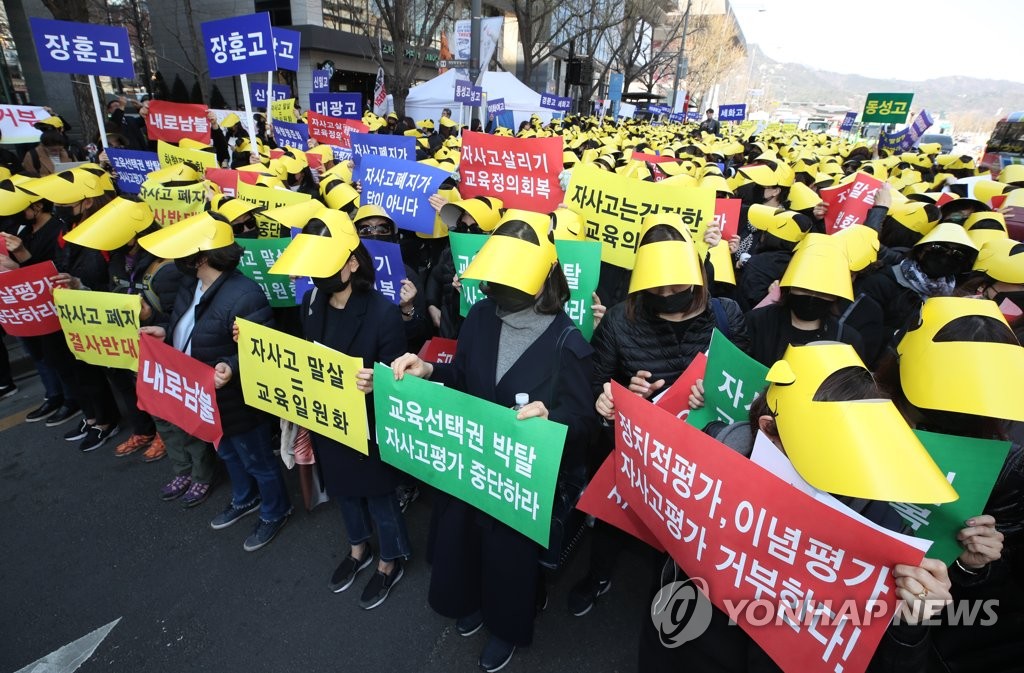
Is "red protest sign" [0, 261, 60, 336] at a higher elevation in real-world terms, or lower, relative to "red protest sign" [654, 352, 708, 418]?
lower

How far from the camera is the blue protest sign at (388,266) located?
3.78 meters

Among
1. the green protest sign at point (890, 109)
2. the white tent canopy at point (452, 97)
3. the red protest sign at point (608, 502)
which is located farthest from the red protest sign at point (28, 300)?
the green protest sign at point (890, 109)

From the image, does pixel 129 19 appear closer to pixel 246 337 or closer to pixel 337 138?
pixel 337 138

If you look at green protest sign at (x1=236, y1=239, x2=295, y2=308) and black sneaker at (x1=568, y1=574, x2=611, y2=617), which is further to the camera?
green protest sign at (x1=236, y1=239, x2=295, y2=308)

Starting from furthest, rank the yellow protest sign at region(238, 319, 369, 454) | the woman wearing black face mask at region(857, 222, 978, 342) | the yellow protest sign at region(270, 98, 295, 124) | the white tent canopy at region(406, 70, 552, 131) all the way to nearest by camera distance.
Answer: the white tent canopy at region(406, 70, 552, 131) → the yellow protest sign at region(270, 98, 295, 124) → the woman wearing black face mask at region(857, 222, 978, 342) → the yellow protest sign at region(238, 319, 369, 454)

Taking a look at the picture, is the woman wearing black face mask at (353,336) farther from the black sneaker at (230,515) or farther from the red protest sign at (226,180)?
the red protest sign at (226,180)

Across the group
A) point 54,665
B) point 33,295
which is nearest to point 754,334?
point 54,665

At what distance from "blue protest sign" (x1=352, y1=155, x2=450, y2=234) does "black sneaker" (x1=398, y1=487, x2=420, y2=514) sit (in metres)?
2.28

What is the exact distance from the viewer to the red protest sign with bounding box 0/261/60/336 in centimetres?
391

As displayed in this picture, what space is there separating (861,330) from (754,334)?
1.00 m

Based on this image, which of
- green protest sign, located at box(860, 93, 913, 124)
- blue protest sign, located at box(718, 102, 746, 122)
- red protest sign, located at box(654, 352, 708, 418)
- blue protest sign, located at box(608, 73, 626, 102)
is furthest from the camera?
blue protest sign, located at box(608, 73, 626, 102)

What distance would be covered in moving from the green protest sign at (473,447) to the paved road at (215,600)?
3.48 ft

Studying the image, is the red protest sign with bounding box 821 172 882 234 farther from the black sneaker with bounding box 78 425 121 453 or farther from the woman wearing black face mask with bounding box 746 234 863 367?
the black sneaker with bounding box 78 425 121 453

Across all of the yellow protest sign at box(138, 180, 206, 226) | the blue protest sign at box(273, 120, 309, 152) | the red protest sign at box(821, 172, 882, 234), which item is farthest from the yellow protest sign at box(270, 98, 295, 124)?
the red protest sign at box(821, 172, 882, 234)
